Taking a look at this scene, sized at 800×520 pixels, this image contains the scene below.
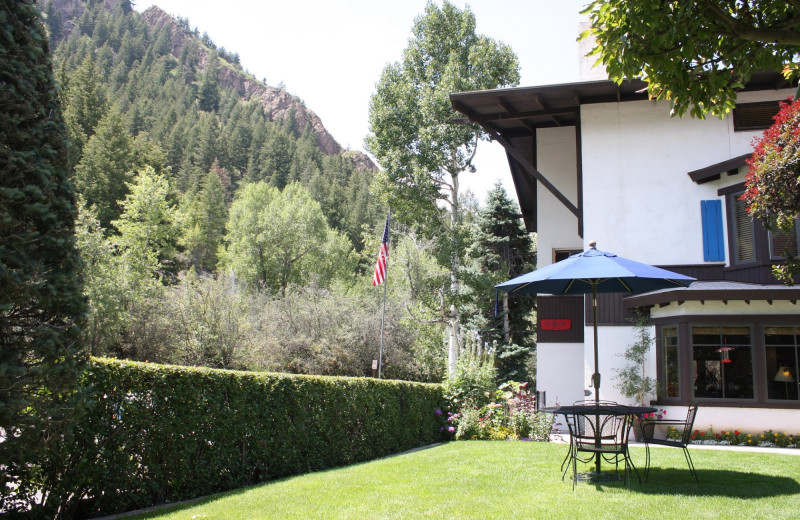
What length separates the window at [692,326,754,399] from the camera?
12250mm

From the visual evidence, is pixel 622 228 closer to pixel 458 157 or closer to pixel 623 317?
pixel 623 317

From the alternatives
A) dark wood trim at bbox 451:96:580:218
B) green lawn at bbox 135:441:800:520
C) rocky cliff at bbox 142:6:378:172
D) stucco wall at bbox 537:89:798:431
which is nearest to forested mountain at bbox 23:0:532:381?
green lawn at bbox 135:441:800:520

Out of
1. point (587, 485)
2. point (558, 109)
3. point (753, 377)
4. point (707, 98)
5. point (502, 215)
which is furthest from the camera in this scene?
point (502, 215)

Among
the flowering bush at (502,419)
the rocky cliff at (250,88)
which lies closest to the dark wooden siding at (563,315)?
the flowering bush at (502,419)

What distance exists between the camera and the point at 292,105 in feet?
548

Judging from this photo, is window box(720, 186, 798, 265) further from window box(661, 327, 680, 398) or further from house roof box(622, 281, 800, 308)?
window box(661, 327, 680, 398)

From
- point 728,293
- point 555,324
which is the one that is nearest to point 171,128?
point 555,324

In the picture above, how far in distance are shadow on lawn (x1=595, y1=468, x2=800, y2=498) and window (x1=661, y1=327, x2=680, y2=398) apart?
5.43m

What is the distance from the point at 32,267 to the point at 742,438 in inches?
492

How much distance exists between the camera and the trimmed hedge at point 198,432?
564cm

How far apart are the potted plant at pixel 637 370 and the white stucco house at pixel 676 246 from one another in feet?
0.59

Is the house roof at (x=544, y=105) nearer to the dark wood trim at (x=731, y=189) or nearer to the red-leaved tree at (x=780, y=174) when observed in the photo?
the dark wood trim at (x=731, y=189)

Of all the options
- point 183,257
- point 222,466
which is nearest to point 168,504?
point 222,466

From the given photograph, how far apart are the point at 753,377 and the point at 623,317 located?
289cm
